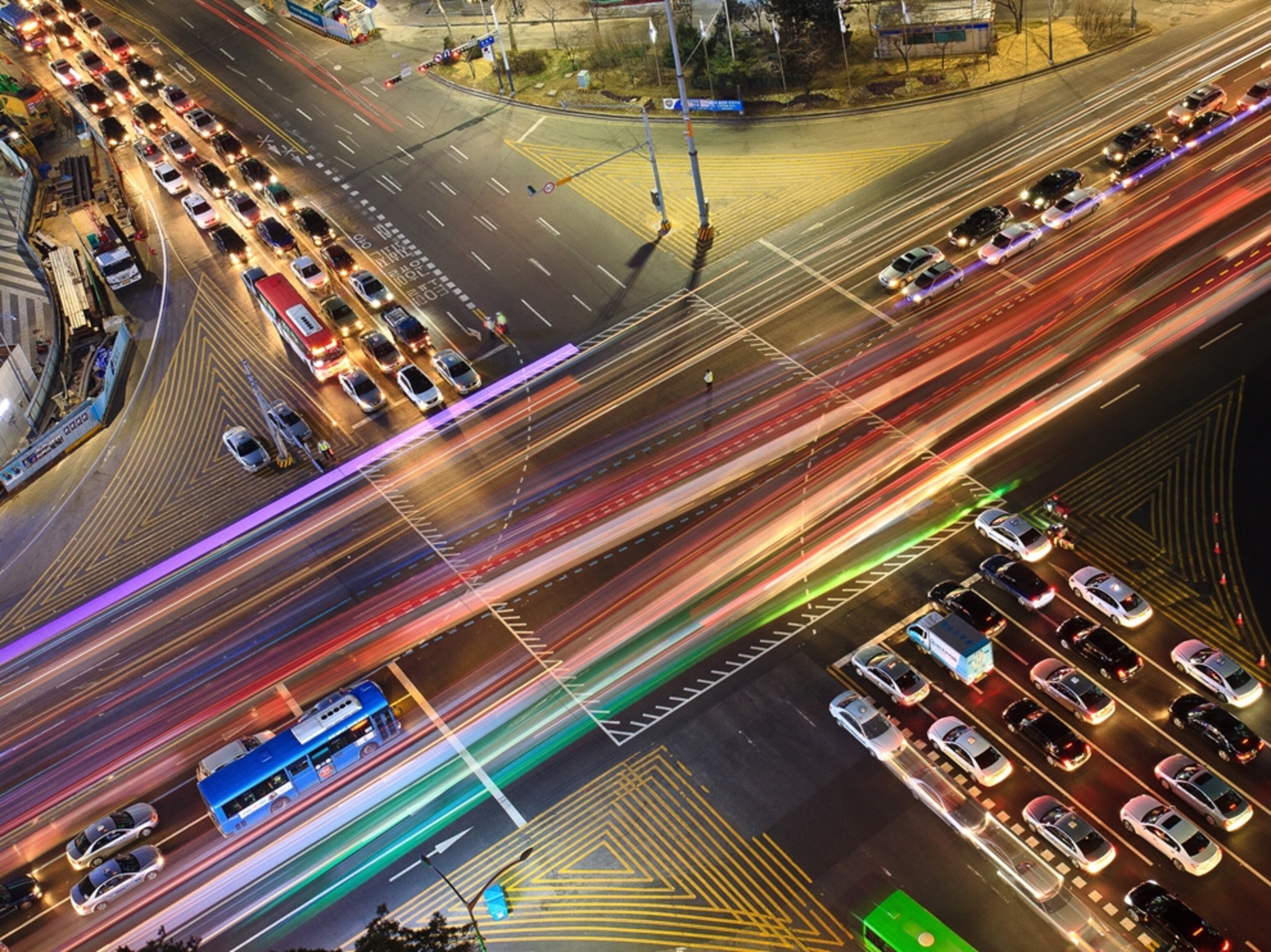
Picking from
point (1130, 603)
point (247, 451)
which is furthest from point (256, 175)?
point (1130, 603)

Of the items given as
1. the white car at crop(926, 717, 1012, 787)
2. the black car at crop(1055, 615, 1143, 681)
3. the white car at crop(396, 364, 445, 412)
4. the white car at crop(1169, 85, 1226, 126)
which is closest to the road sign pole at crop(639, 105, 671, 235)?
the white car at crop(396, 364, 445, 412)

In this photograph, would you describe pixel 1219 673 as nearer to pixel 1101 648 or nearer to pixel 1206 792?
pixel 1101 648

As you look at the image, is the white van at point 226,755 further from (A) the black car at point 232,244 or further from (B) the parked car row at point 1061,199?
(B) the parked car row at point 1061,199

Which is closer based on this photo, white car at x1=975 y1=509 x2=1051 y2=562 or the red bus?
white car at x1=975 y1=509 x2=1051 y2=562

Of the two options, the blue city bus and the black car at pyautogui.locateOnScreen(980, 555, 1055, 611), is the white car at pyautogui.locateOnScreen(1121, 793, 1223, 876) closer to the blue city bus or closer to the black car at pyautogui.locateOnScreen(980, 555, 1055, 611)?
the black car at pyautogui.locateOnScreen(980, 555, 1055, 611)

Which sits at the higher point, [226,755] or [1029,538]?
[1029,538]
